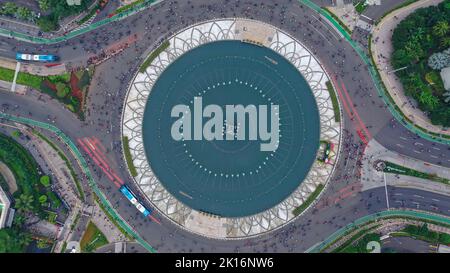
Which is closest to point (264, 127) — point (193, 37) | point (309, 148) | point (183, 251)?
point (309, 148)

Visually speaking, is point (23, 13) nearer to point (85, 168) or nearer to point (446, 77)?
point (85, 168)

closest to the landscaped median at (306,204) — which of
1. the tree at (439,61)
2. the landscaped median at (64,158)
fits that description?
the tree at (439,61)

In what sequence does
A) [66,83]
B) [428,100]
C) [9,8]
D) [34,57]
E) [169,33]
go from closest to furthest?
1. [428,100]
2. [34,57]
3. [9,8]
4. [66,83]
5. [169,33]

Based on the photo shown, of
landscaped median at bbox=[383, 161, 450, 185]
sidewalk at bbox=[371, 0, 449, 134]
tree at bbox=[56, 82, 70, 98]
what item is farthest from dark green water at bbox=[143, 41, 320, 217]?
tree at bbox=[56, 82, 70, 98]

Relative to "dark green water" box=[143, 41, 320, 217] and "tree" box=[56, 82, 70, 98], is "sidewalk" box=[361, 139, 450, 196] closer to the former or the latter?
"dark green water" box=[143, 41, 320, 217]

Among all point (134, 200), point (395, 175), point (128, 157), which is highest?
point (128, 157)

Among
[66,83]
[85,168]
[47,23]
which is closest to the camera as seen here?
[47,23]

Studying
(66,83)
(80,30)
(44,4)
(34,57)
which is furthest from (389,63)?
(34,57)
